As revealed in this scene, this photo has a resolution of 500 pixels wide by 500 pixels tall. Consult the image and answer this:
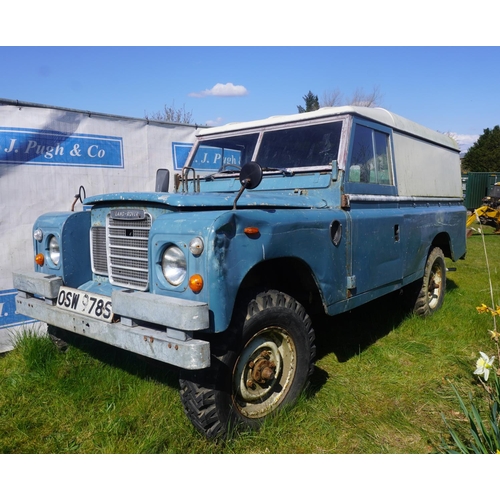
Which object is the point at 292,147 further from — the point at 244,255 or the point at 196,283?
the point at 196,283

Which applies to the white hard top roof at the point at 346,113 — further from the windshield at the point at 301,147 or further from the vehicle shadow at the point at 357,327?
the vehicle shadow at the point at 357,327

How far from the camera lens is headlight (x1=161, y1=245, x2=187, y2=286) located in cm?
246

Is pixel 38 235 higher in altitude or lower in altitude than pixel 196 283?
higher

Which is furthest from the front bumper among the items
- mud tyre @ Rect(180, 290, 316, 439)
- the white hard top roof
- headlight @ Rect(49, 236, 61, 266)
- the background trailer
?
the white hard top roof

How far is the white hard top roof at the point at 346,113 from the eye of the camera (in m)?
3.75

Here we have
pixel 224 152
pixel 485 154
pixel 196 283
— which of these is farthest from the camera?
pixel 485 154

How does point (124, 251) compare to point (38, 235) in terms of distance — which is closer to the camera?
point (124, 251)

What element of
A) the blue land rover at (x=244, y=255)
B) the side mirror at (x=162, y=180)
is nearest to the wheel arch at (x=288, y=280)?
the blue land rover at (x=244, y=255)

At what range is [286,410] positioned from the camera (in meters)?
2.96

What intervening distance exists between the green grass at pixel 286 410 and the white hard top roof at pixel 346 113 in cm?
169

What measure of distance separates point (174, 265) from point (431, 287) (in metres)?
4.11

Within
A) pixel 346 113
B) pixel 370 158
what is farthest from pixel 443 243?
pixel 346 113

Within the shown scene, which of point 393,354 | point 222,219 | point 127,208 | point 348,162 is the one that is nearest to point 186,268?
point 222,219

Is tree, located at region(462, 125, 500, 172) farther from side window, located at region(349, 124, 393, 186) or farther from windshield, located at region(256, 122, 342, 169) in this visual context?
windshield, located at region(256, 122, 342, 169)
